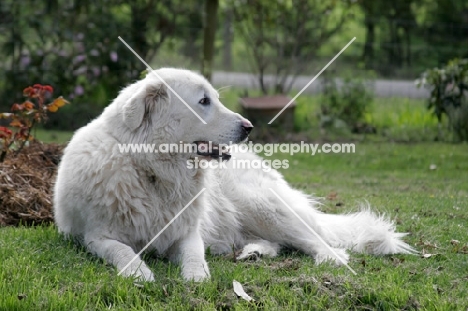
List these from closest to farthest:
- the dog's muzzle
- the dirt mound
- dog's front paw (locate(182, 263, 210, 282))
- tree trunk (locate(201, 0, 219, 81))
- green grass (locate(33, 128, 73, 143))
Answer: dog's front paw (locate(182, 263, 210, 282)) → the dog's muzzle → the dirt mound → green grass (locate(33, 128, 73, 143)) → tree trunk (locate(201, 0, 219, 81))

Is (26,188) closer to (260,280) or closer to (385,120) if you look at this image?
(260,280)

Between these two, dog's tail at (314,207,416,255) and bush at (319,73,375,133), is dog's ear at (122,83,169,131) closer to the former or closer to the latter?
dog's tail at (314,207,416,255)

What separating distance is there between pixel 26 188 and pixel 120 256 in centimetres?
190

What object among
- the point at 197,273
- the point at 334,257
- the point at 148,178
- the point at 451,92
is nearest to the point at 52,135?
the point at 148,178

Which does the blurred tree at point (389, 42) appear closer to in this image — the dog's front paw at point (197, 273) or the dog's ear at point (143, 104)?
the dog's ear at point (143, 104)

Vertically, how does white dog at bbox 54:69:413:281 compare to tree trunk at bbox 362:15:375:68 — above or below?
above

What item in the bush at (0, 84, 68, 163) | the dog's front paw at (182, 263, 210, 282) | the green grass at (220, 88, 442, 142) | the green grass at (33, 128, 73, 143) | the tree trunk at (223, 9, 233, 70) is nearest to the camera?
the dog's front paw at (182, 263, 210, 282)

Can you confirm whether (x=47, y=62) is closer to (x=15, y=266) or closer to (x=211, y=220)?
(x=211, y=220)

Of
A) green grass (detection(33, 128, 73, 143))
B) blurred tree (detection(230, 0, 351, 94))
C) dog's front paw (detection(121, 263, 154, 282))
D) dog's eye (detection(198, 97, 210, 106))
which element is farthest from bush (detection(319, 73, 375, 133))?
dog's front paw (detection(121, 263, 154, 282))

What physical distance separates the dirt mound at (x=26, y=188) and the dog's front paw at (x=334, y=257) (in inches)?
86.0

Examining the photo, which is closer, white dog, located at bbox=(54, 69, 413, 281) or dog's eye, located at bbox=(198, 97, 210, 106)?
white dog, located at bbox=(54, 69, 413, 281)

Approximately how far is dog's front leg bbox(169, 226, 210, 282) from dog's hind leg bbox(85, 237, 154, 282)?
0.25m

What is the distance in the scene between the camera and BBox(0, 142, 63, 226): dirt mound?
16.7 ft

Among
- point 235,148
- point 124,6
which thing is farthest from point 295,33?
point 235,148
